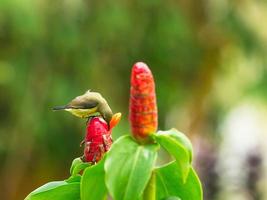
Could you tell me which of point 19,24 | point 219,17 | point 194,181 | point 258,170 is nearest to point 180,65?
point 219,17

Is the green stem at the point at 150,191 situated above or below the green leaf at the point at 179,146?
below

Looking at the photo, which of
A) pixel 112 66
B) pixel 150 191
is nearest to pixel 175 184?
pixel 150 191

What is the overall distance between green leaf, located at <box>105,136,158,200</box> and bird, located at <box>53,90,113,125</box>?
84 millimetres

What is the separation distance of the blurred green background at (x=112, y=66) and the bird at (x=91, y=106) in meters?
4.29

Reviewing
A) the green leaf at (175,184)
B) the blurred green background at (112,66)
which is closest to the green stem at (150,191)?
the green leaf at (175,184)

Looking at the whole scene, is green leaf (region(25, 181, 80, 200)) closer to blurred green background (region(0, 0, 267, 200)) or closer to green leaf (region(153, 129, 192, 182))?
green leaf (region(153, 129, 192, 182))

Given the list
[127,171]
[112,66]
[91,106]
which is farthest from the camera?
[112,66]

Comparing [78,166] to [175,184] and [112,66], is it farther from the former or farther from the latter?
[112,66]

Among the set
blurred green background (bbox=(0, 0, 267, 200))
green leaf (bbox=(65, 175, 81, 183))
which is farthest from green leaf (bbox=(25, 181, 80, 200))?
blurred green background (bbox=(0, 0, 267, 200))

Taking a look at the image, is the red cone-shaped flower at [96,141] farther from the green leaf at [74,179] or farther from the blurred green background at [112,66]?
the blurred green background at [112,66]

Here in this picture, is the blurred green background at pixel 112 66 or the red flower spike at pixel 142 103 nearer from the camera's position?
the red flower spike at pixel 142 103

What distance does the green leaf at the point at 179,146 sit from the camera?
2.12 feet

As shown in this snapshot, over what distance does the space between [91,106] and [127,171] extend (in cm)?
12

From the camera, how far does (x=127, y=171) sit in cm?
64
